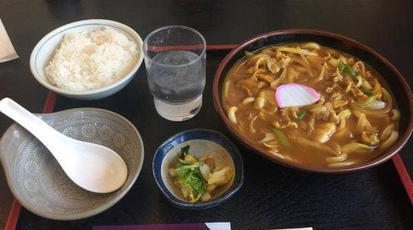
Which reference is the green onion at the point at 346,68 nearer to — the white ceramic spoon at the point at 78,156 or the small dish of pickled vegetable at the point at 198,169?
the small dish of pickled vegetable at the point at 198,169

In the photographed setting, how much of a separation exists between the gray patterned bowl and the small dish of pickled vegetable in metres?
0.10

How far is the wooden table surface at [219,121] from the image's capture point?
4.10ft

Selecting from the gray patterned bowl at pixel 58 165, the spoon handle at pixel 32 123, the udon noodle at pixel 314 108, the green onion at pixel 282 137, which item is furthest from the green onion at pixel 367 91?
the spoon handle at pixel 32 123

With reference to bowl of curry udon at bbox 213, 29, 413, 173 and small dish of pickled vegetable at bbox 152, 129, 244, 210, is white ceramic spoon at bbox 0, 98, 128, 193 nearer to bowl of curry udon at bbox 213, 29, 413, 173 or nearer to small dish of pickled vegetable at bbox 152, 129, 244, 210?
small dish of pickled vegetable at bbox 152, 129, 244, 210

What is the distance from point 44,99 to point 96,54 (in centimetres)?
28

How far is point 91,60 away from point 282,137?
2.74 ft

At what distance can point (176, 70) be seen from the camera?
1453mm

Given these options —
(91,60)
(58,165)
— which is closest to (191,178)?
(58,165)

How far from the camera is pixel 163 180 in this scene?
1282mm

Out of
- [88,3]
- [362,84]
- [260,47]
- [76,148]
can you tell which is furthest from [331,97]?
[88,3]

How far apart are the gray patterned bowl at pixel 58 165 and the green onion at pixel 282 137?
458 millimetres

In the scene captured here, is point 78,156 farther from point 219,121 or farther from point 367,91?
point 367,91

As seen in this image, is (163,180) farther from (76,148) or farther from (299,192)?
(299,192)

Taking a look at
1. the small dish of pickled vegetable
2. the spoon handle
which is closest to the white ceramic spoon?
the spoon handle
